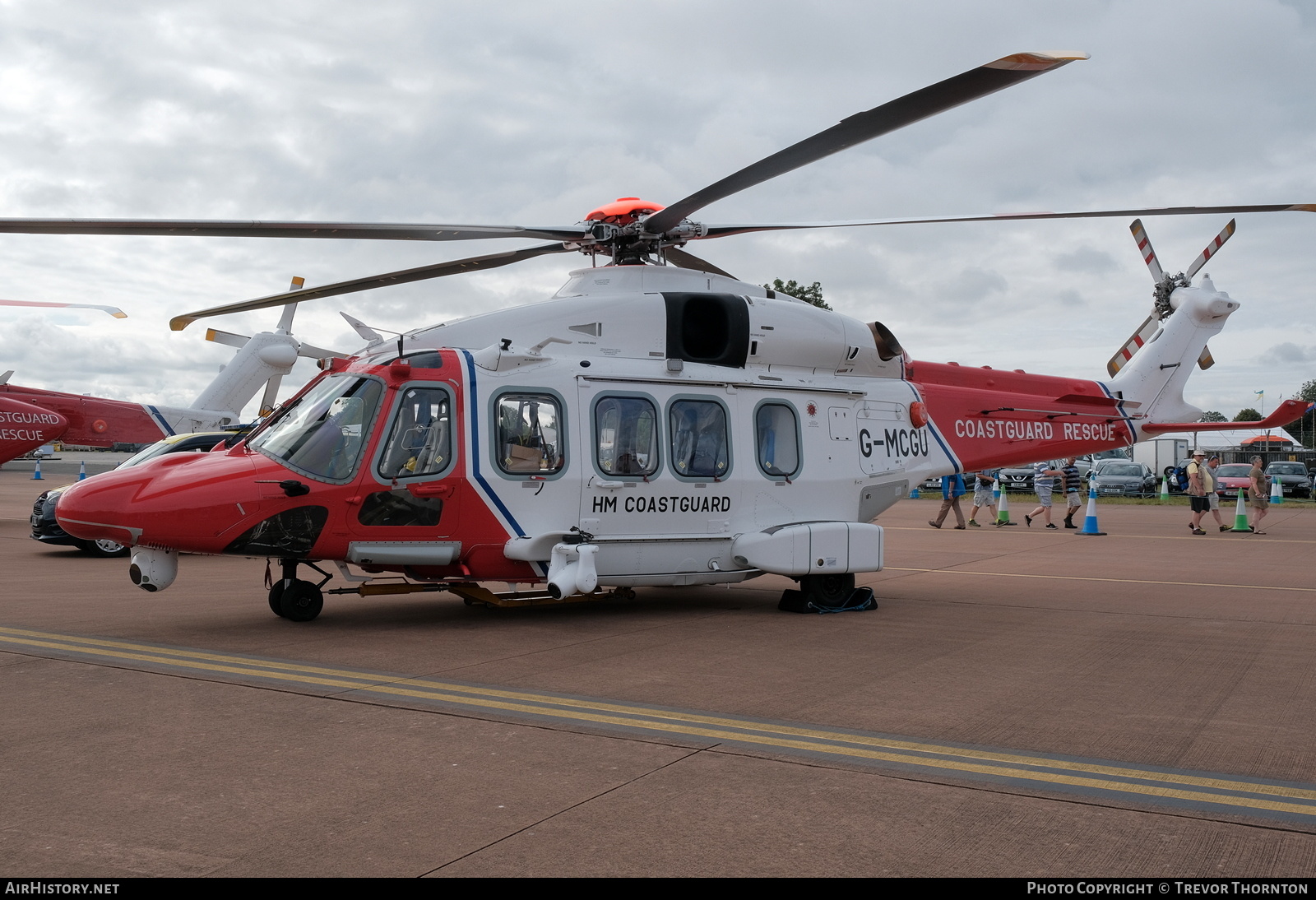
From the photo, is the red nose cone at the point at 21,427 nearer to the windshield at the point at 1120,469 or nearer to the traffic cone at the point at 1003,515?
the traffic cone at the point at 1003,515

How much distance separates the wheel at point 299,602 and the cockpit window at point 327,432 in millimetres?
1191

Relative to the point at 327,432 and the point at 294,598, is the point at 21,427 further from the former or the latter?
the point at 327,432

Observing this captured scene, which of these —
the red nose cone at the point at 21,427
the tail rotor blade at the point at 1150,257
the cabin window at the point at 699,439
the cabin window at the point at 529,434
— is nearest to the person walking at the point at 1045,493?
the tail rotor blade at the point at 1150,257

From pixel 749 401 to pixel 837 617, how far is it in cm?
230

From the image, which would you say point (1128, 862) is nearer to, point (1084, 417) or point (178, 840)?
point (178, 840)

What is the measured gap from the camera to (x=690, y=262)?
11266mm

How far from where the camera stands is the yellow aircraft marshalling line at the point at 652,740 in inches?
149

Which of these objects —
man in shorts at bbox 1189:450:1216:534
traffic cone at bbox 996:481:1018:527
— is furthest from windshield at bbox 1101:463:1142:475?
man in shorts at bbox 1189:450:1216:534

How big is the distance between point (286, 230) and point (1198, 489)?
19296mm

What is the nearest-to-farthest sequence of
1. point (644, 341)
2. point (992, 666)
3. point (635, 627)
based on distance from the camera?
point (992, 666) → point (635, 627) → point (644, 341)

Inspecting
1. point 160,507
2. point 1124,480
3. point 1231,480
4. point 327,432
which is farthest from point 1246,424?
point 1124,480

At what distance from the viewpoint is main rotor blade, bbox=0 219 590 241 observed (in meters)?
7.61

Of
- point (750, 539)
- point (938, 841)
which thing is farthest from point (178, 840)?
point (750, 539)

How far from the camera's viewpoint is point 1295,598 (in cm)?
1146
